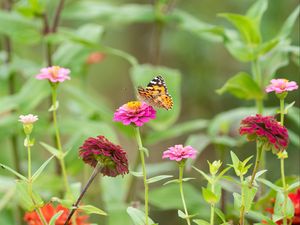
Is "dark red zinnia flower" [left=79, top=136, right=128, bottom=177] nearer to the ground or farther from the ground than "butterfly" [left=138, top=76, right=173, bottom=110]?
nearer to the ground

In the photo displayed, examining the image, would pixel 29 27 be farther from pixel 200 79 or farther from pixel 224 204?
pixel 200 79

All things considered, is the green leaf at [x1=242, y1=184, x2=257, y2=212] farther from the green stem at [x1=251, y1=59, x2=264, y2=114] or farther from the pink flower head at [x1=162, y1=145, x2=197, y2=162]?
the green stem at [x1=251, y1=59, x2=264, y2=114]

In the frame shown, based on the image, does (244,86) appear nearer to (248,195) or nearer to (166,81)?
(166,81)

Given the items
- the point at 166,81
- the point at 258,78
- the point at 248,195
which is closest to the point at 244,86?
the point at 258,78

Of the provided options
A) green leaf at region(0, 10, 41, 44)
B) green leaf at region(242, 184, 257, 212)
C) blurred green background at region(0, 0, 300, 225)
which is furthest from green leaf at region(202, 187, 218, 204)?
green leaf at region(0, 10, 41, 44)

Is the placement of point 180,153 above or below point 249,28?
below

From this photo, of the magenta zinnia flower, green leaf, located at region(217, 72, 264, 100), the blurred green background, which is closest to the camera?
the magenta zinnia flower

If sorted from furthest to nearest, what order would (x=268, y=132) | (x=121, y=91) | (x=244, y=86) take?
(x=121, y=91)
(x=244, y=86)
(x=268, y=132)
